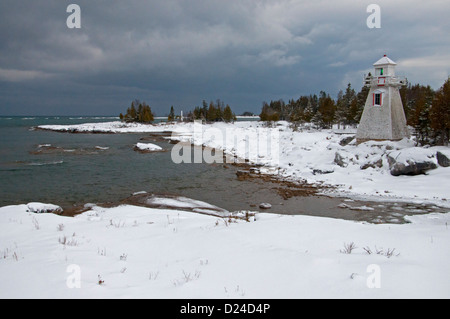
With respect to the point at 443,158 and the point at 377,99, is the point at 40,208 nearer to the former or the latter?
the point at 443,158

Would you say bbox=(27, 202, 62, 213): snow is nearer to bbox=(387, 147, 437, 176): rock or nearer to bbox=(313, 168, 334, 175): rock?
bbox=(313, 168, 334, 175): rock

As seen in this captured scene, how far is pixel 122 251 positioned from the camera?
6.57 meters

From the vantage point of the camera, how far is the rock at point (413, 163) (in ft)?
69.1

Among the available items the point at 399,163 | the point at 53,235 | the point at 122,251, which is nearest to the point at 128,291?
the point at 122,251

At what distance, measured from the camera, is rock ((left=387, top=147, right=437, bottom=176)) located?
69.1 ft

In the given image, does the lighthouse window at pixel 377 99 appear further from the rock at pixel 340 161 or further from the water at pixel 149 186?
the water at pixel 149 186

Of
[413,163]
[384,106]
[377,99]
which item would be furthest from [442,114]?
[413,163]

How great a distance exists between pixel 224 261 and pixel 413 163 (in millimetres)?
A: 20929

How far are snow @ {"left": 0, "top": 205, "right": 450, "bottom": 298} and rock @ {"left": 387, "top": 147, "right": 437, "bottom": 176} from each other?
15.1 m

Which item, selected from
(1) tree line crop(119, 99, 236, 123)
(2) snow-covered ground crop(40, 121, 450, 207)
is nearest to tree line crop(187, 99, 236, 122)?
(1) tree line crop(119, 99, 236, 123)

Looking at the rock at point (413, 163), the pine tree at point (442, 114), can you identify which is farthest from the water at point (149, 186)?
the pine tree at point (442, 114)
